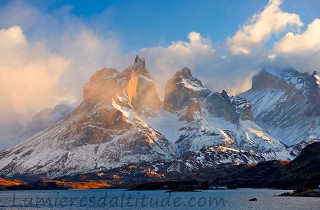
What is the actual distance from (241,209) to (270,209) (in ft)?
37.7

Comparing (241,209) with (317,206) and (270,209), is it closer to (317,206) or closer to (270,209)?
(270,209)

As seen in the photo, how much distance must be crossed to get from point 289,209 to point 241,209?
2036 cm

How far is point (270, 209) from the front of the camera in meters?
194

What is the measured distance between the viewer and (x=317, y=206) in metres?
188

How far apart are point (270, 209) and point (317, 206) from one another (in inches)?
666

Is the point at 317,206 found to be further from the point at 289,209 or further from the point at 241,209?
the point at 241,209

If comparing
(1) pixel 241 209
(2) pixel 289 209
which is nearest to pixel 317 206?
(2) pixel 289 209

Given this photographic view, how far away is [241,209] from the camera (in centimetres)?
19962

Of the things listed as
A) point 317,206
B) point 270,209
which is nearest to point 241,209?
point 270,209

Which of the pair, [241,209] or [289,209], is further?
[241,209]
